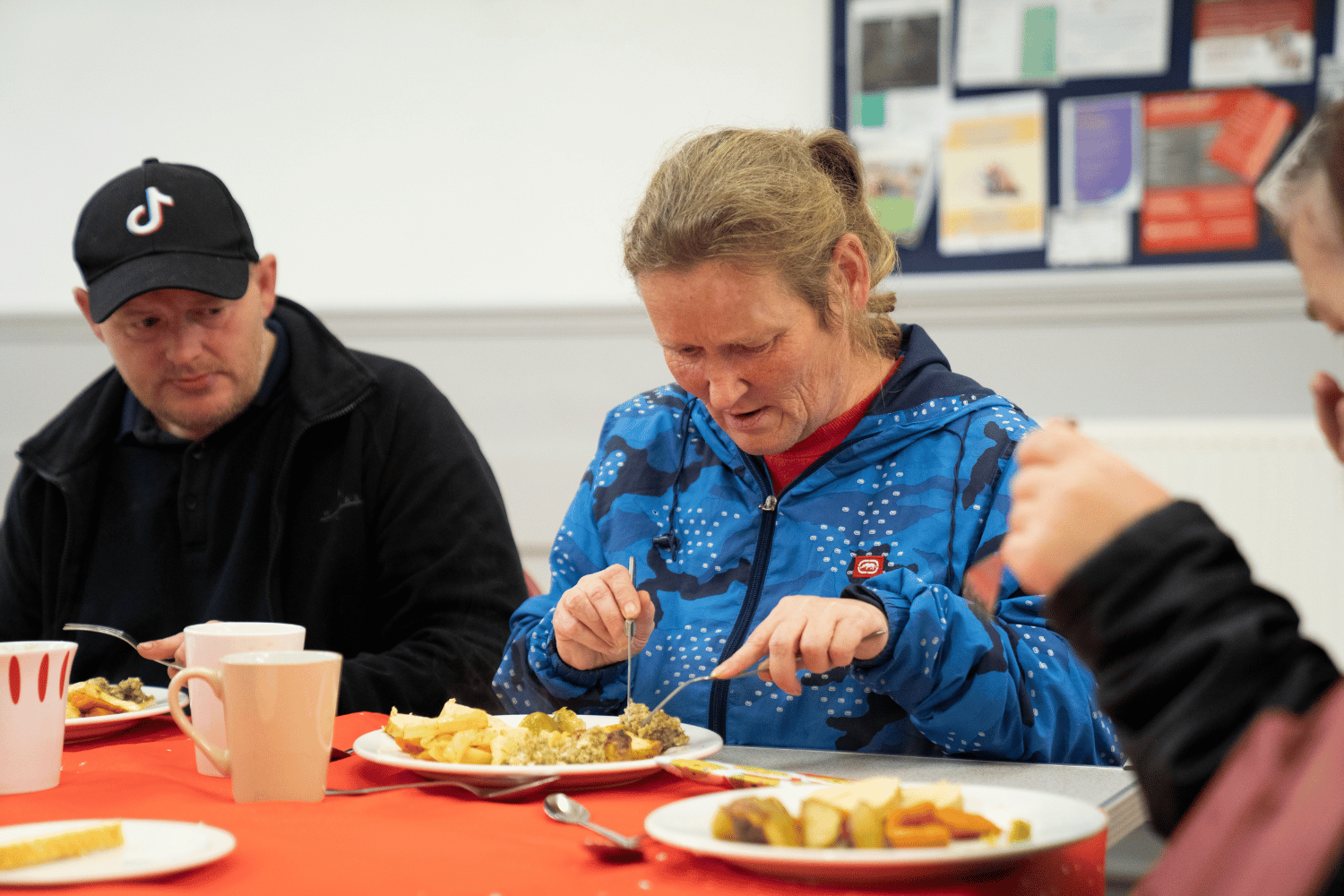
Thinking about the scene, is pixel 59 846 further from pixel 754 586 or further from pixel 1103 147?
pixel 1103 147

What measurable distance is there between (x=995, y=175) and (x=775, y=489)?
157cm

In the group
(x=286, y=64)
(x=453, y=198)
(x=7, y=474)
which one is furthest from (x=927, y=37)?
(x=7, y=474)

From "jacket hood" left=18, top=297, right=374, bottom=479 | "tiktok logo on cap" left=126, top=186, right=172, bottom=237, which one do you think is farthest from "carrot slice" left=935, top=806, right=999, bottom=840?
"tiktok logo on cap" left=126, top=186, right=172, bottom=237

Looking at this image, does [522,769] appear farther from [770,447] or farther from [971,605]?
[770,447]

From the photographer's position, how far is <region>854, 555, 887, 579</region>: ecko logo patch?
1228 mm

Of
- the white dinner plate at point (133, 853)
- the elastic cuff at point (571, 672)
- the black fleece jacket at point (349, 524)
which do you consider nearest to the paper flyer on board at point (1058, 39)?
the black fleece jacket at point (349, 524)

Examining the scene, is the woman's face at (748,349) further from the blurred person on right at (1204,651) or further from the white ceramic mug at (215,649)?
the blurred person on right at (1204,651)

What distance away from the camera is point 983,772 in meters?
0.97

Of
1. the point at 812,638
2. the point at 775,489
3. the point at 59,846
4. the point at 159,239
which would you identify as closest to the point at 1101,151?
the point at 775,489

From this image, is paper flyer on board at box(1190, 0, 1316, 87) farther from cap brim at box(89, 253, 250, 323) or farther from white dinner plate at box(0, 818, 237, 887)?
white dinner plate at box(0, 818, 237, 887)

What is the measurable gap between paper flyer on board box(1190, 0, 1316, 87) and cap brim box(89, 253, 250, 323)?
1.97 m

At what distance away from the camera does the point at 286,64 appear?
3.05 metres

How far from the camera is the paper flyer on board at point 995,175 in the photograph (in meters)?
2.64

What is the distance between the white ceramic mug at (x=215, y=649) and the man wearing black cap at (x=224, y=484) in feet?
2.16
